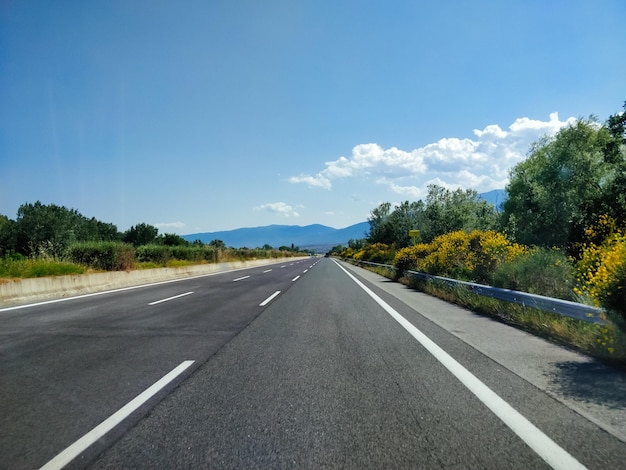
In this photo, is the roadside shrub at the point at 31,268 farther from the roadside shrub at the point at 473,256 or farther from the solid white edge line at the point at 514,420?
the roadside shrub at the point at 473,256

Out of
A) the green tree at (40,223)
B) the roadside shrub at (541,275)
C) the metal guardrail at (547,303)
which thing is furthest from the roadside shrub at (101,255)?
the green tree at (40,223)

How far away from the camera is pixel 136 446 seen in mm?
3098

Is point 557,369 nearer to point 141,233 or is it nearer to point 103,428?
point 103,428

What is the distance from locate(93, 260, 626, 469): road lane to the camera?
292 cm

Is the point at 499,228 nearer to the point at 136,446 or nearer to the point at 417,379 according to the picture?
the point at 417,379

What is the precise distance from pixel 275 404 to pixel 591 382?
358 cm

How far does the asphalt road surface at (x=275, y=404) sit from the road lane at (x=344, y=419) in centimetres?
2

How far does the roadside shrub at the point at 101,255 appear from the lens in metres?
18.7

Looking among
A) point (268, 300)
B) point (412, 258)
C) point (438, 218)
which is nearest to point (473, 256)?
point (268, 300)

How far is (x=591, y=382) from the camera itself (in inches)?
181

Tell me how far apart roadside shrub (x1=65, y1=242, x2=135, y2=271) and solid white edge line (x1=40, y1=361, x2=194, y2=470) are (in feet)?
53.0

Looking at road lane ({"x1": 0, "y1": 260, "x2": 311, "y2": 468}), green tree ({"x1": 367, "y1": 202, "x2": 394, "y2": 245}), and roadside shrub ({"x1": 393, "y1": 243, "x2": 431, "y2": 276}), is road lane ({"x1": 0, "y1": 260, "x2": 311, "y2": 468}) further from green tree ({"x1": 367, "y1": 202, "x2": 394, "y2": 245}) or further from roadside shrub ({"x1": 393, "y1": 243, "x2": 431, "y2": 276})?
green tree ({"x1": 367, "y1": 202, "x2": 394, "y2": 245})

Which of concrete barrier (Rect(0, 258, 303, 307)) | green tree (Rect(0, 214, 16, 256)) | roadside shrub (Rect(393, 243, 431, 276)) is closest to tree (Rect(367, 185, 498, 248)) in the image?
roadside shrub (Rect(393, 243, 431, 276))

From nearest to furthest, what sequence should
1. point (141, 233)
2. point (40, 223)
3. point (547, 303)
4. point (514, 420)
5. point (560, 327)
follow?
point (514, 420), point (560, 327), point (547, 303), point (40, 223), point (141, 233)
